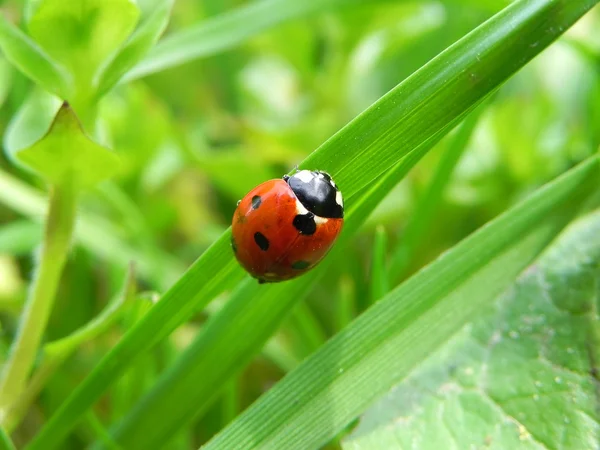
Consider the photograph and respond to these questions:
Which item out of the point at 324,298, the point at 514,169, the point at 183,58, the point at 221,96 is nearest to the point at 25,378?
the point at 183,58

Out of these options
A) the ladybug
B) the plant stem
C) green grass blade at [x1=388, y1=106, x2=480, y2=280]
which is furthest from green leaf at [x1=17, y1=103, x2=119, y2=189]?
green grass blade at [x1=388, y1=106, x2=480, y2=280]

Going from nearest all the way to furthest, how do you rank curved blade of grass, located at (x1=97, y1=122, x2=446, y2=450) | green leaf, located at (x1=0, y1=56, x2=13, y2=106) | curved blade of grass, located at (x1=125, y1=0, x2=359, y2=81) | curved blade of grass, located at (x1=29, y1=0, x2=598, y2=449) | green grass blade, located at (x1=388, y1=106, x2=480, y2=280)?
curved blade of grass, located at (x1=29, y1=0, x2=598, y2=449) < curved blade of grass, located at (x1=97, y1=122, x2=446, y2=450) < green grass blade, located at (x1=388, y1=106, x2=480, y2=280) < curved blade of grass, located at (x1=125, y1=0, x2=359, y2=81) < green leaf, located at (x1=0, y1=56, x2=13, y2=106)

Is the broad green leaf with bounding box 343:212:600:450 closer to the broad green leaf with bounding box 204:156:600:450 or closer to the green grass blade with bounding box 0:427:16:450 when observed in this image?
the broad green leaf with bounding box 204:156:600:450

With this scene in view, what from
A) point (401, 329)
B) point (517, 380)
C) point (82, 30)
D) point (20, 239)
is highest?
point (82, 30)

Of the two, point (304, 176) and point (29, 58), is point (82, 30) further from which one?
point (304, 176)

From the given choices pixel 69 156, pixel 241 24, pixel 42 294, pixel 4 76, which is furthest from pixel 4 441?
pixel 4 76

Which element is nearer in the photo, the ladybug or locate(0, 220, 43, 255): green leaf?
the ladybug
